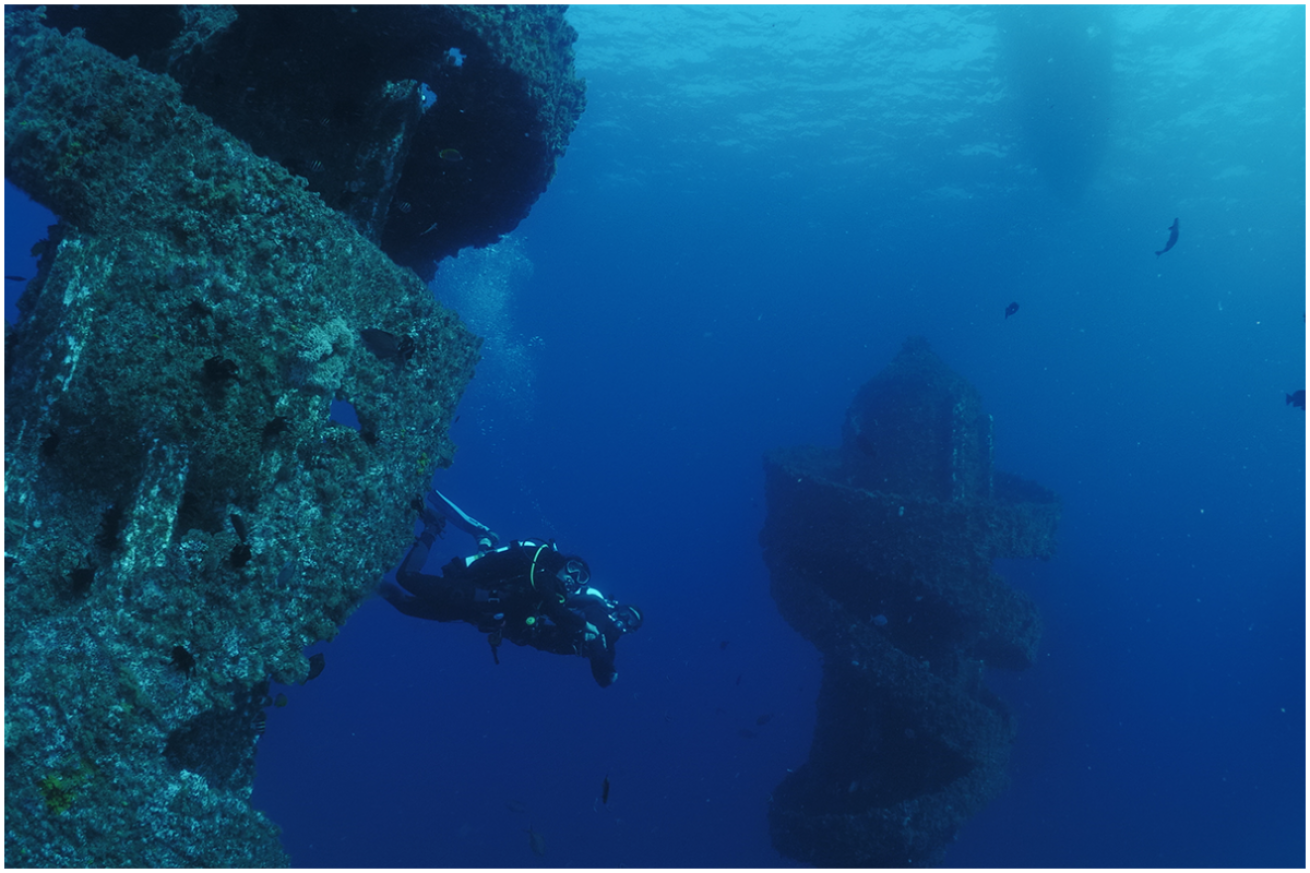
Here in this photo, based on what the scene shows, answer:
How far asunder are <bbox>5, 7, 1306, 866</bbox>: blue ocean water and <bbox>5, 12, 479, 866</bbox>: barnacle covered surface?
51.3 ft

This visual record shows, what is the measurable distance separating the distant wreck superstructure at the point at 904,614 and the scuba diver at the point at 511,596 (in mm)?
5183

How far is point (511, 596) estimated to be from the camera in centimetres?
599

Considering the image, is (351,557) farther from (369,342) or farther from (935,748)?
(935,748)

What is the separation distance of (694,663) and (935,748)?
1494 inches

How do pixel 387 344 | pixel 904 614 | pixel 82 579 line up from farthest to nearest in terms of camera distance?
pixel 904 614
pixel 387 344
pixel 82 579

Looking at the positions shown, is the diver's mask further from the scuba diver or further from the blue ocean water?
the blue ocean water

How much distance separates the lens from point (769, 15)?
24.8 meters

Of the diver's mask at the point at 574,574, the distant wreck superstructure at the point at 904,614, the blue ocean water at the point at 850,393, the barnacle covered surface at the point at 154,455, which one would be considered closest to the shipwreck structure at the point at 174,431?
the barnacle covered surface at the point at 154,455

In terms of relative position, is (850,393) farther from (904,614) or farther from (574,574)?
(574,574)

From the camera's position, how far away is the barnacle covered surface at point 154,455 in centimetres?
218

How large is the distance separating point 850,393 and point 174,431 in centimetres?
7926

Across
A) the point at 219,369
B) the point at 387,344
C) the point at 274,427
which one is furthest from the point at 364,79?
the point at 274,427

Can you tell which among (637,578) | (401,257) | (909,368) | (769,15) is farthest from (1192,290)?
(401,257)

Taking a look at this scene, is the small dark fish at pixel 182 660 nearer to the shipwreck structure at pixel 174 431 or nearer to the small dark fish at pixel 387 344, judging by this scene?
the shipwreck structure at pixel 174 431
